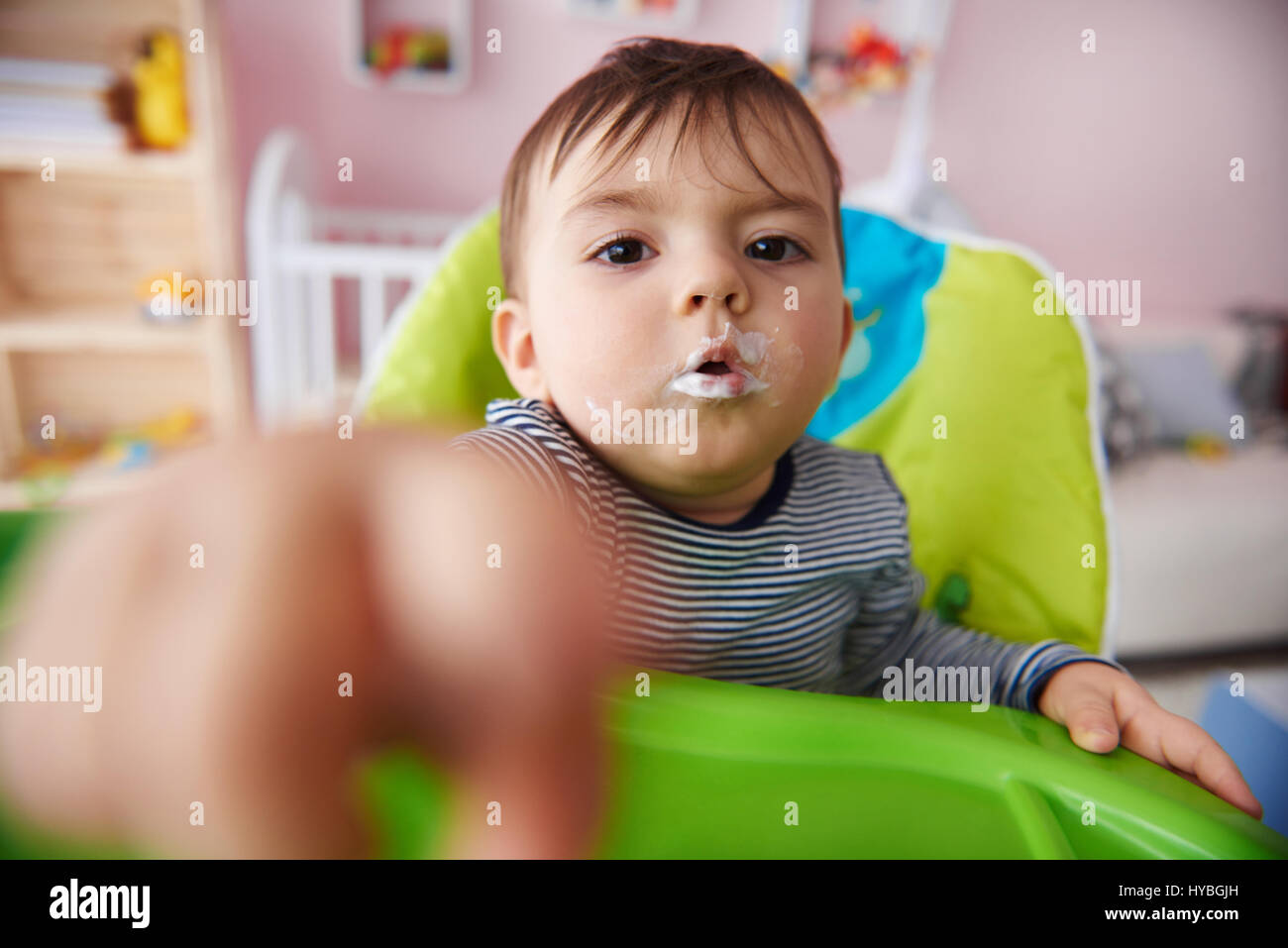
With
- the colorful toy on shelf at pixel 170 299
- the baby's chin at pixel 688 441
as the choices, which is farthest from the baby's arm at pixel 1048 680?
the colorful toy on shelf at pixel 170 299

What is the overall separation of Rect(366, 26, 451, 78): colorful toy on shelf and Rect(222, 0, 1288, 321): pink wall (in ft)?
0.31

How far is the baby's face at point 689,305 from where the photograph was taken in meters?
0.46

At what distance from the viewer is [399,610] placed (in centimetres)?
18

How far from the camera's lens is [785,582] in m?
0.59

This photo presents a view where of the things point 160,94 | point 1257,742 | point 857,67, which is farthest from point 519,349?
point 857,67

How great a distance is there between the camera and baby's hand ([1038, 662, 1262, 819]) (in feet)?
1.46

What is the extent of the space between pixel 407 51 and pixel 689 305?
75.4 inches

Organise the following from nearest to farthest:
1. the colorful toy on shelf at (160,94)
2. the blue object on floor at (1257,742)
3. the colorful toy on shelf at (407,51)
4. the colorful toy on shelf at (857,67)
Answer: the blue object on floor at (1257,742) → the colorful toy on shelf at (160,94) → the colorful toy on shelf at (407,51) → the colorful toy on shelf at (857,67)

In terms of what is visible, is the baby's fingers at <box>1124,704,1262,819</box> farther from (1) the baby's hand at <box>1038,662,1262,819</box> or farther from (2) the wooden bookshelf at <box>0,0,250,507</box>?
(2) the wooden bookshelf at <box>0,0,250,507</box>

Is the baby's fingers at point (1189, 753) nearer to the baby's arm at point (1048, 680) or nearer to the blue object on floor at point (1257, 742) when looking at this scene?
the baby's arm at point (1048, 680)

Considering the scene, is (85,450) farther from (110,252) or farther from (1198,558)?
(1198,558)

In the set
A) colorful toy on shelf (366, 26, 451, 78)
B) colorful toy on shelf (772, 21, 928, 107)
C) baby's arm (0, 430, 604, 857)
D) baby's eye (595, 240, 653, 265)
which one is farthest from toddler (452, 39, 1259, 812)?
colorful toy on shelf (772, 21, 928, 107)

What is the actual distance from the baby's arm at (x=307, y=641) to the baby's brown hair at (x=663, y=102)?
37 cm
